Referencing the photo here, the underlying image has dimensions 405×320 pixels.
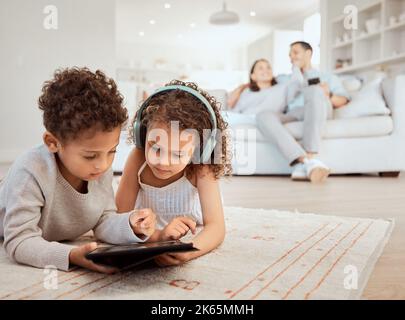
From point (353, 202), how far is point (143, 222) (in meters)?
1.13

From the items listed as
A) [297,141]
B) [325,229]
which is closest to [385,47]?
[297,141]

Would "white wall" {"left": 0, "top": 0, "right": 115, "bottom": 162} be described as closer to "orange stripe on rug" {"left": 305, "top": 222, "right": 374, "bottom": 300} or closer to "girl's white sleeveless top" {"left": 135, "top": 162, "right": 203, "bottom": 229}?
"girl's white sleeveless top" {"left": 135, "top": 162, "right": 203, "bottom": 229}

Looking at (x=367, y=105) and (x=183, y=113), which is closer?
(x=183, y=113)

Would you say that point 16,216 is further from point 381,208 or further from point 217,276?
point 381,208

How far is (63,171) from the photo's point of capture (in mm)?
856

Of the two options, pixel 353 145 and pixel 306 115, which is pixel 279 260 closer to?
pixel 306 115

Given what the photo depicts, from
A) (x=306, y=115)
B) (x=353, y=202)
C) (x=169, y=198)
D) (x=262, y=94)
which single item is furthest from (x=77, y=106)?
(x=262, y=94)

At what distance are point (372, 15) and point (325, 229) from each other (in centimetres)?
467

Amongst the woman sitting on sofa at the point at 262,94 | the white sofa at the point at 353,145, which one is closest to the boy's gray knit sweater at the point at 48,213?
the white sofa at the point at 353,145

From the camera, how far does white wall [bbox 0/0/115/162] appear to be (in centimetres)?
402

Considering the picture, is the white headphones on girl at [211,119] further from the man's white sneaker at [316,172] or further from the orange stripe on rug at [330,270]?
the man's white sneaker at [316,172]

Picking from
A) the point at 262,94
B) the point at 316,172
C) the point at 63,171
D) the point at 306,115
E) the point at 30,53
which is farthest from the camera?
the point at 30,53

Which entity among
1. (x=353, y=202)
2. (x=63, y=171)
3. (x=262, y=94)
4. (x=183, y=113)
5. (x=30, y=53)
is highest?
(x=30, y=53)

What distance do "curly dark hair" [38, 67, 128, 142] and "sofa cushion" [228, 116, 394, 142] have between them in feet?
7.25
